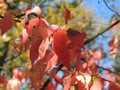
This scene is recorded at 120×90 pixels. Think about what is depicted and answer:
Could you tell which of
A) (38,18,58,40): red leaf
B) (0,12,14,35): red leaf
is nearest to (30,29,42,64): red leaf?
(38,18,58,40): red leaf

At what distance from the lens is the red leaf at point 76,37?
1.17 meters

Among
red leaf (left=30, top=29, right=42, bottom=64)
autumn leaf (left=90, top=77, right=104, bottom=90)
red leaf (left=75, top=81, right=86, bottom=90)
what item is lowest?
autumn leaf (left=90, top=77, right=104, bottom=90)

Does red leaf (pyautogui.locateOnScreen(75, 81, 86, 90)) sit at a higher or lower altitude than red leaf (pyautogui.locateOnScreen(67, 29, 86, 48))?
lower

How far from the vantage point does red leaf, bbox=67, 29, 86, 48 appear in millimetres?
1172

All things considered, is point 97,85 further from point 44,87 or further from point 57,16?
point 57,16

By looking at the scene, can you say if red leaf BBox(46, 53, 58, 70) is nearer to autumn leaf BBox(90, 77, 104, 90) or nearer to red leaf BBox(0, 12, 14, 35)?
autumn leaf BBox(90, 77, 104, 90)

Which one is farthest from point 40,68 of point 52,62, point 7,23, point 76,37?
point 7,23

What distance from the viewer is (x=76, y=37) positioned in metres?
1.18

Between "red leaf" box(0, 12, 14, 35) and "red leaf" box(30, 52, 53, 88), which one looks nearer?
"red leaf" box(30, 52, 53, 88)

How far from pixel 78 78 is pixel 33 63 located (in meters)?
0.14

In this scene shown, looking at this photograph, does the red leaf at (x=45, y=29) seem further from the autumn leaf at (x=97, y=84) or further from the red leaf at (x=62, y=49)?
the autumn leaf at (x=97, y=84)

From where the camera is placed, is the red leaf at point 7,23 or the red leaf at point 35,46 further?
the red leaf at point 7,23

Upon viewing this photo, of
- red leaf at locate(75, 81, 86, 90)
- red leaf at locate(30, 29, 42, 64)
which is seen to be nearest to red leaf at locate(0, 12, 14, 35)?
red leaf at locate(30, 29, 42, 64)

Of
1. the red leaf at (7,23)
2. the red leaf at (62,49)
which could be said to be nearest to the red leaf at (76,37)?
the red leaf at (62,49)
